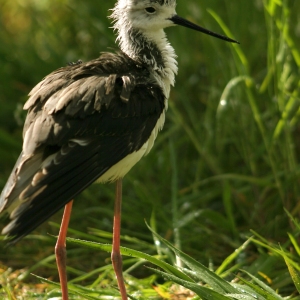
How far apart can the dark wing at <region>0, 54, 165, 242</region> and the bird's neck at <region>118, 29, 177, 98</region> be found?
0.12 meters

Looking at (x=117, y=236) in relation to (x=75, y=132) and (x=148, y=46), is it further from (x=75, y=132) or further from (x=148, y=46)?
(x=148, y=46)

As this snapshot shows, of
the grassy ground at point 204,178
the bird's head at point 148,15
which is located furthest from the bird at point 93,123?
the grassy ground at point 204,178

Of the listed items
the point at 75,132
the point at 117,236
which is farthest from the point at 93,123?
the point at 117,236

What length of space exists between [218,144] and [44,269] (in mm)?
1327

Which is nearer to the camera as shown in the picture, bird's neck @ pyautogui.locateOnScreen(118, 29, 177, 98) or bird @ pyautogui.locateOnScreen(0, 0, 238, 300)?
bird @ pyautogui.locateOnScreen(0, 0, 238, 300)

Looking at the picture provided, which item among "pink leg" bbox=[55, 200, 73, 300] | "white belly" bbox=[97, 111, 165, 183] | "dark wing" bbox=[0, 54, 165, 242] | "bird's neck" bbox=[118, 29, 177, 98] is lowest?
"pink leg" bbox=[55, 200, 73, 300]

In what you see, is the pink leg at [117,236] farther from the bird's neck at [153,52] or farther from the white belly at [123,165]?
the bird's neck at [153,52]

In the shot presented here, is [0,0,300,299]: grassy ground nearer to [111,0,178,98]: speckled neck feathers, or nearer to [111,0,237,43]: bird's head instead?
[111,0,237,43]: bird's head

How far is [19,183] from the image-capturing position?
10.2 feet

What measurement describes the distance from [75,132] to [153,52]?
791mm

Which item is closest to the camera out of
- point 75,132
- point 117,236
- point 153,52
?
point 75,132

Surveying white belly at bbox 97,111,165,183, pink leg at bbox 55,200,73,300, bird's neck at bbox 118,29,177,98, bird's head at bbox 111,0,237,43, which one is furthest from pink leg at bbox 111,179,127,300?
bird's head at bbox 111,0,237,43

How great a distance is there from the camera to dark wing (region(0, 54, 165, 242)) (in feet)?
9.74

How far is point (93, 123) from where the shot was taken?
322 centimetres
